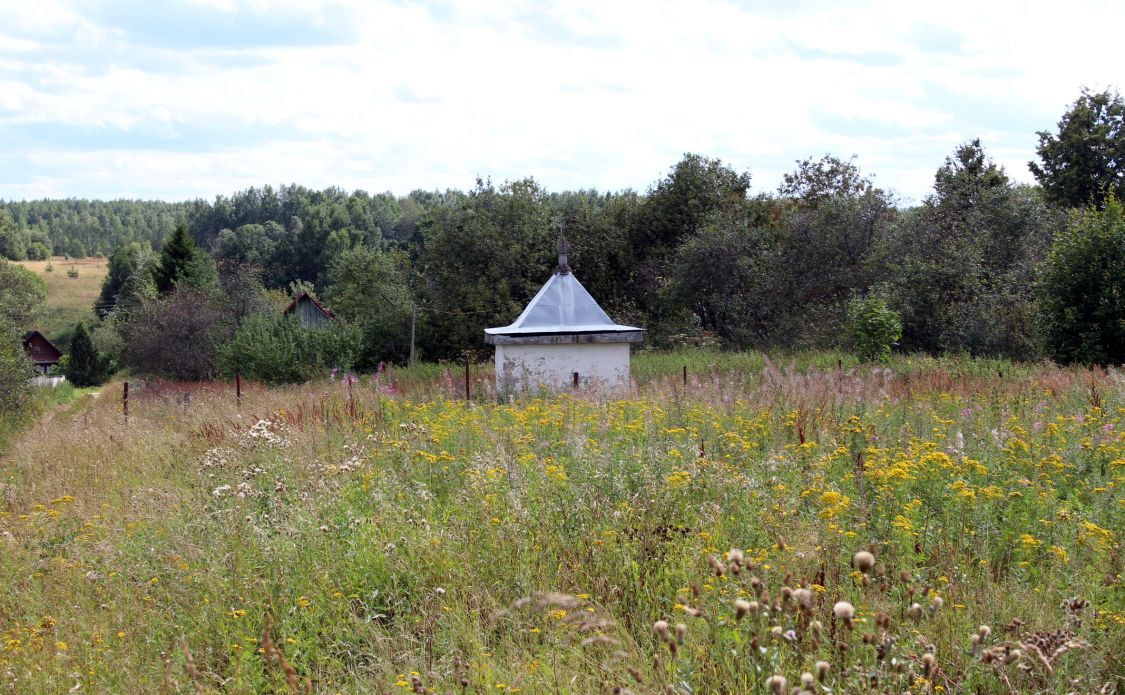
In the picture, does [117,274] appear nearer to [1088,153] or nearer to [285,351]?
[285,351]

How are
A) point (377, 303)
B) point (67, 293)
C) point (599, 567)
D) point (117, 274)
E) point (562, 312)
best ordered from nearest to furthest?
point (599, 567) < point (562, 312) < point (377, 303) < point (117, 274) < point (67, 293)

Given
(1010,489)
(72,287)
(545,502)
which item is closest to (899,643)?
(545,502)

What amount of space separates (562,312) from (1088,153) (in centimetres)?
2807

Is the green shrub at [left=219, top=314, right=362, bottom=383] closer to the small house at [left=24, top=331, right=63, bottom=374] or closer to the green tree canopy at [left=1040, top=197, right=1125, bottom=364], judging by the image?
the green tree canopy at [left=1040, top=197, right=1125, bottom=364]

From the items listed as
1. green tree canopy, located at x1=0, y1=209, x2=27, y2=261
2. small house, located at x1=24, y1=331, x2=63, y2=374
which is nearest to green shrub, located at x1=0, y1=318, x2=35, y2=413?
small house, located at x1=24, y1=331, x2=63, y2=374

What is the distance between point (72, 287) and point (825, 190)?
10014cm

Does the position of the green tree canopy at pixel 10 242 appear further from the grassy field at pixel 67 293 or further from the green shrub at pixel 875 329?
the green shrub at pixel 875 329

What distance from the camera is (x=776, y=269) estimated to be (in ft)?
99.7

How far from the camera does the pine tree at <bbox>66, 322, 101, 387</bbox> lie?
63.9m

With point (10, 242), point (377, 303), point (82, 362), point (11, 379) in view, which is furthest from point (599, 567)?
point (10, 242)

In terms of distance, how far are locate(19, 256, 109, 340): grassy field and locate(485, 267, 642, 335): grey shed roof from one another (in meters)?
77.1

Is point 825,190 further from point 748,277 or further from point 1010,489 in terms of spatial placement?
point 1010,489

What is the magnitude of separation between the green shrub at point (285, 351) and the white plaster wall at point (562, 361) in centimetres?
1212

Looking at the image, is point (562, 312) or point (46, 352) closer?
point (562, 312)
